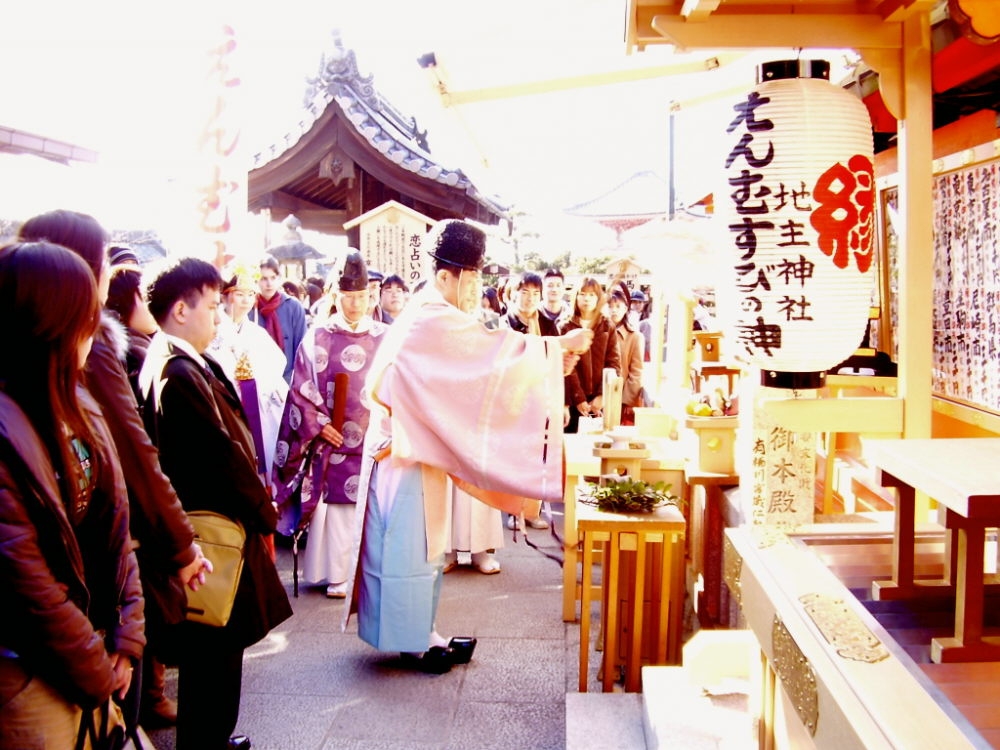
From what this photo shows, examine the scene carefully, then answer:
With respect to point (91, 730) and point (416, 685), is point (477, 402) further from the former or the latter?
point (91, 730)

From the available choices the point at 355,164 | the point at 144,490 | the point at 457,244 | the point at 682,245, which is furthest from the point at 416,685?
the point at 355,164

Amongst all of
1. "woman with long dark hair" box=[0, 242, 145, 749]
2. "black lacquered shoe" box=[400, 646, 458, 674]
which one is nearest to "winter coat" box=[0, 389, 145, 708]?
"woman with long dark hair" box=[0, 242, 145, 749]

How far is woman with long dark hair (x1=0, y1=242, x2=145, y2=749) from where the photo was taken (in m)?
1.82

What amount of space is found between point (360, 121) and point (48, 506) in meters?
8.13

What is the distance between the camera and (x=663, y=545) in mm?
3904

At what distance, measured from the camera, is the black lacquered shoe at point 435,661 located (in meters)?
4.44

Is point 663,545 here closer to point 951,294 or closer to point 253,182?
point 951,294

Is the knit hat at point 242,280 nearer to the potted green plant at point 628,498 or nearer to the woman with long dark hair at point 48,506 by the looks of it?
the potted green plant at point 628,498

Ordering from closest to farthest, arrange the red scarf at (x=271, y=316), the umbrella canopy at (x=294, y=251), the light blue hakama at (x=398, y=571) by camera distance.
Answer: the light blue hakama at (x=398, y=571) → the red scarf at (x=271, y=316) → the umbrella canopy at (x=294, y=251)

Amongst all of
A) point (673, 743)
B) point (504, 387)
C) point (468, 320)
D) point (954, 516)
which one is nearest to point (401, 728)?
point (673, 743)

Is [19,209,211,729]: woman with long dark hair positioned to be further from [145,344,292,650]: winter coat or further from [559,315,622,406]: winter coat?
[559,315,622,406]: winter coat

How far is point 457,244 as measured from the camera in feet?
13.1

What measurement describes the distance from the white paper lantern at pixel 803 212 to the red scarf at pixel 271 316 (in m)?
6.08

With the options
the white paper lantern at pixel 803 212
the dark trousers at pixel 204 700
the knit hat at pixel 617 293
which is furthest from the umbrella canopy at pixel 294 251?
the white paper lantern at pixel 803 212
